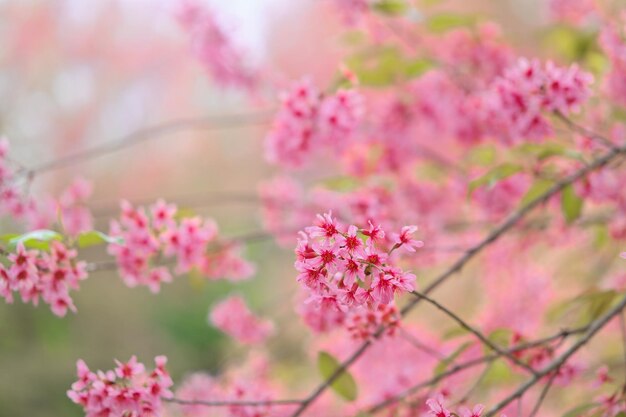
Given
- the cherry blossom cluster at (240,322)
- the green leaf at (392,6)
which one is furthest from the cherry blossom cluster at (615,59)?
the cherry blossom cluster at (240,322)

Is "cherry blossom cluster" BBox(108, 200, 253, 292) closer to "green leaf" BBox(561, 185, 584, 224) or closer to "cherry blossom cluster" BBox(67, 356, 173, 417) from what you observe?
"cherry blossom cluster" BBox(67, 356, 173, 417)

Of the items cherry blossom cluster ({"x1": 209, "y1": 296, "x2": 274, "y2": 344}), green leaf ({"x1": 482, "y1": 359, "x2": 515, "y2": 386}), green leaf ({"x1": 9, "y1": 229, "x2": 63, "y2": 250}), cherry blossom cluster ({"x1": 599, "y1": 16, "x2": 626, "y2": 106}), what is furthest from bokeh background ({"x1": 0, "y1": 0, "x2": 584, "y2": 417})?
green leaf ({"x1": 9, "y1": 229, "x2": 63, "y2": 250})

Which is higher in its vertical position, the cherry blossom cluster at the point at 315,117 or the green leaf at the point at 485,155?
Answer: the green leaf at the point at 485,155

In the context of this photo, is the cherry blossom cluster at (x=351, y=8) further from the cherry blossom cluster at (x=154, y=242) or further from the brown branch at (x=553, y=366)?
the brown branch at (x=553, y=366)

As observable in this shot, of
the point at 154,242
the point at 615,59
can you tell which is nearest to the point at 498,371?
the point at 154,242

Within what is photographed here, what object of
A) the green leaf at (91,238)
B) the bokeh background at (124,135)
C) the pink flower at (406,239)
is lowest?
the pink flower at (406,239)

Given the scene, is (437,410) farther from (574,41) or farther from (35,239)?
(574,41)
